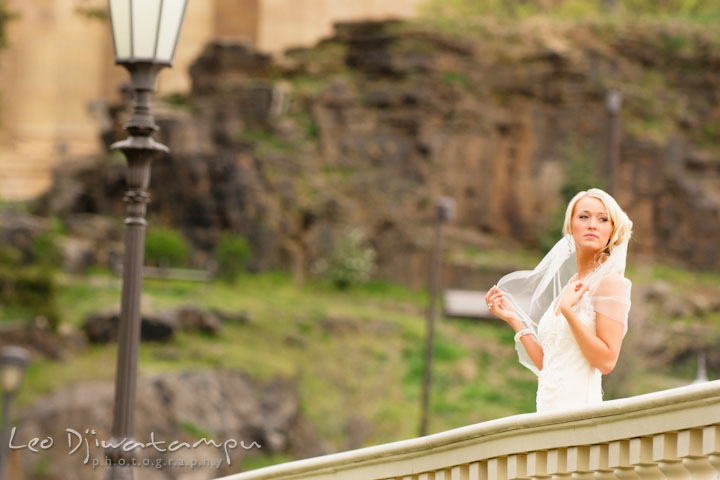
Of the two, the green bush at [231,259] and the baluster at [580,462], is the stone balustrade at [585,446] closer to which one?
the baluster at [580,462]

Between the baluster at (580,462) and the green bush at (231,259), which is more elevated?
the green bush at (231,259)

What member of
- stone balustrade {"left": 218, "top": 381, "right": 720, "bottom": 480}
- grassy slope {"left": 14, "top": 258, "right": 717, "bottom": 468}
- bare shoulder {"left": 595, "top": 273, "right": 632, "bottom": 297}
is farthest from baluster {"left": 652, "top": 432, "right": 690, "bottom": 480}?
grassy slope {"left": 14, "top": 258, "right": 717, "bottom": 468}

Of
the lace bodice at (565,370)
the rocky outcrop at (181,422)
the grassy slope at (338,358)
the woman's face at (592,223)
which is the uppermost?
the woman's face at (592,223)

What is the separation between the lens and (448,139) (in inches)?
1827

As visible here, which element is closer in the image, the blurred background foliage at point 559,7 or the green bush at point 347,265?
the green bush at point 347,265

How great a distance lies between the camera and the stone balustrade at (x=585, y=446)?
15.7ft

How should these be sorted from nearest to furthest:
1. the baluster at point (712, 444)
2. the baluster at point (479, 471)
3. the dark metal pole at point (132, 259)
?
the baluster at point (712, 444) → the baluster at point (479, 471) → the dark metal pole at point (132, 259)

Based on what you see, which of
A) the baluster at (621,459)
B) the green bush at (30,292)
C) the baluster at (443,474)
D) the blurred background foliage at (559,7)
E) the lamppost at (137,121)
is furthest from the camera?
the blurred background foliage at (559,7)

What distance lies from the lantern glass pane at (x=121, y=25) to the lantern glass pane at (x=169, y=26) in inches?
6.9

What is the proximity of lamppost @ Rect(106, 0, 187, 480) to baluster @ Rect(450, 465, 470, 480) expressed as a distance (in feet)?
6.14

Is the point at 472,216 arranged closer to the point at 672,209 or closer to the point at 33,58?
the point at 672,209

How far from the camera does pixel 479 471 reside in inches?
223

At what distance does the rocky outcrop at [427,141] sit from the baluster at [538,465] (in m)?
37.0

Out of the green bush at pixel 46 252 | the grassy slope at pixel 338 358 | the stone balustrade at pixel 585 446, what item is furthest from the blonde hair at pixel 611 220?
the green bush at pixel 46 252
